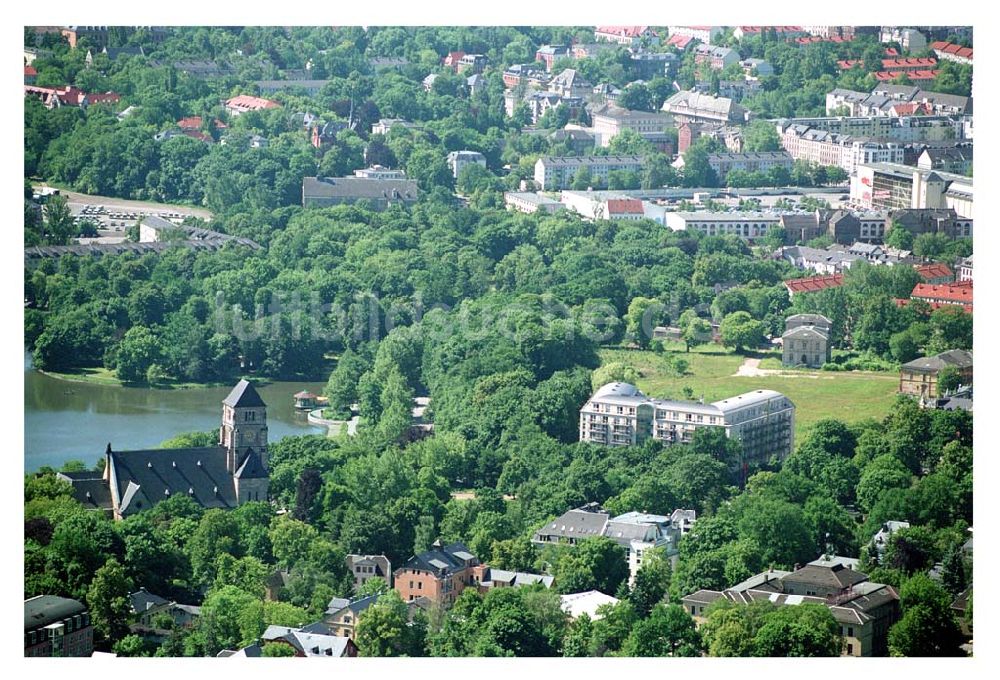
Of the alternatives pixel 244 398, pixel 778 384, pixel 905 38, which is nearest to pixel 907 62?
pixel 905 38

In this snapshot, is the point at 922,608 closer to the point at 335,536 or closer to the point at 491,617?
the point at 491,617

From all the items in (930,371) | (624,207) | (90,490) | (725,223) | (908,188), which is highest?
(908,188)

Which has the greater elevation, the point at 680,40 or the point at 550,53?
the point at 680,40

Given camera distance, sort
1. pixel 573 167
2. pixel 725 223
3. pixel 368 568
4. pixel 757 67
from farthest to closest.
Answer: pixel 757 67 → pixel 573 167 → pixel 725 223 → pixel 368 568

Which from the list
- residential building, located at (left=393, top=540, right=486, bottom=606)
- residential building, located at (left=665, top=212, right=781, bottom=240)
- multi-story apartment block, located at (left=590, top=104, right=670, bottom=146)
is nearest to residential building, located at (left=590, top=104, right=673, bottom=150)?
multi-story apartment block, located at (left=590, top=104, right=670, bottom=146)

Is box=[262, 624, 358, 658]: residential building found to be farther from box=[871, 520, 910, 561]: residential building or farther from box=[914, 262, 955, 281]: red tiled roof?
box=[914, 262, 955, 281]: red tiled roof

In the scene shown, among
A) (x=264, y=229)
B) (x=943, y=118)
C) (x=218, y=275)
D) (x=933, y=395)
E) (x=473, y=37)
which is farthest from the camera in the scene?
(x=473, y=37)

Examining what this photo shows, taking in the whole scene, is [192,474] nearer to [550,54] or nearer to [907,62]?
[907,62]

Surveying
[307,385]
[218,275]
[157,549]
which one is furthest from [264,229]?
[157,549]
